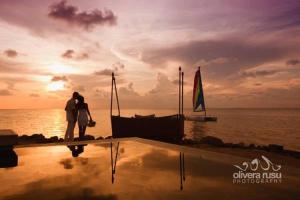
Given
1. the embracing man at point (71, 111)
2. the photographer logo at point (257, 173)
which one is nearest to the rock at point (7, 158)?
the embracing man at point (71, 111)

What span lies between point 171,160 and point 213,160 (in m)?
0.93

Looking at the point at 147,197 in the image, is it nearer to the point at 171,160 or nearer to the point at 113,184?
the point at 113,184

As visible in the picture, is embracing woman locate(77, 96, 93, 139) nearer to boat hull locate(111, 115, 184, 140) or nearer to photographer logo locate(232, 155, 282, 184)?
photographer logo locate(232, 155, 282, 184)

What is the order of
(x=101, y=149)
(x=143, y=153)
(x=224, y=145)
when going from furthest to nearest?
(x=224, y=145)
(x=101, y=149)
(x=143, y=153)

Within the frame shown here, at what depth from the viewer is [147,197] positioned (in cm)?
369

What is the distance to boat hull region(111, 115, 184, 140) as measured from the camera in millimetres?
26750

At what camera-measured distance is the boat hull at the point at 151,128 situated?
26.8 meters

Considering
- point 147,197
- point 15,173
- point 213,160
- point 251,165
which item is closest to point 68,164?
point 15,173

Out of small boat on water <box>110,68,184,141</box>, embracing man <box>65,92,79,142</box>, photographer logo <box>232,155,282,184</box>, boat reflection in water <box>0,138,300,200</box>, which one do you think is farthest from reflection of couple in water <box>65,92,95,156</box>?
small boat on water <box>110,68,184,141</box>

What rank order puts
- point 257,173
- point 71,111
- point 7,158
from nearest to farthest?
point 257,173 < point 7,158 < point 71,111

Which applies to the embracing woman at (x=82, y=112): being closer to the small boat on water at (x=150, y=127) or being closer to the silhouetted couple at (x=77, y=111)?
the silhouetted couple at (x=77, y=111)

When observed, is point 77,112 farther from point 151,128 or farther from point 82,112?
point 151,128

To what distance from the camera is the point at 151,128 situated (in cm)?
2670

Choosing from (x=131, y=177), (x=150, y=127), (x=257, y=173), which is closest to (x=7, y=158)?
(x=131, y=177)
